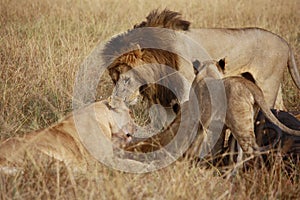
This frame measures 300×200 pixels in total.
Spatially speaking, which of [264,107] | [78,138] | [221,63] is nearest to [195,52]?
[221,63]

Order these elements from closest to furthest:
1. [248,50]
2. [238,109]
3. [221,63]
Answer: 1. [238,109]
2. [221,63]
3. [248,50]

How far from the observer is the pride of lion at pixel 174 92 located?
13.4ft

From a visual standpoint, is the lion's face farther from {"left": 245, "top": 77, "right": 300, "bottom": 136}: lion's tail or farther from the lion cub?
{"left": 245, "top": 77, "right": 300, "bottom": 136}: lion's tail

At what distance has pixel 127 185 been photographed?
347 cm

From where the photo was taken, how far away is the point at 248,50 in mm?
6059

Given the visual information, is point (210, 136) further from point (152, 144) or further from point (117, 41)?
point (117, 41)

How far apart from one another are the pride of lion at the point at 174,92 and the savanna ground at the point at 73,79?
0.25m

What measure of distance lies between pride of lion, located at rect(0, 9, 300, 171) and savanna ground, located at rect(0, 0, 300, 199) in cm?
25

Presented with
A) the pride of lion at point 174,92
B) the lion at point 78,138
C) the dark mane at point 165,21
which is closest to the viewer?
the lion at point 78,138

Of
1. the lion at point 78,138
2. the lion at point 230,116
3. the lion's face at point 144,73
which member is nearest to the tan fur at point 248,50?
the lion's face at point 144,73

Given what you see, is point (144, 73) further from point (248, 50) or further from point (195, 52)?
point (248, 50)

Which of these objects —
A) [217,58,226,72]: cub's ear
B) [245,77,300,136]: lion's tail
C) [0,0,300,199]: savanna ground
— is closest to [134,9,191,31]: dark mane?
[0,0,300,199]: savanna ground

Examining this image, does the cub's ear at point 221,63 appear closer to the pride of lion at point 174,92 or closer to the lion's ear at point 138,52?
the pride of lion at point 174,92

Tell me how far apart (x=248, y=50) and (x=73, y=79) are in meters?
1.84
